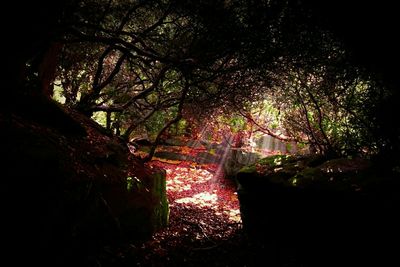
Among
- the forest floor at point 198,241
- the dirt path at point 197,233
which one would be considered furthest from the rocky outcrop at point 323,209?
the dirt path at point 197,233

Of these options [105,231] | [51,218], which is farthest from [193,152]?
[51,218]

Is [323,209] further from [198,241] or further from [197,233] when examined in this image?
[197,233]

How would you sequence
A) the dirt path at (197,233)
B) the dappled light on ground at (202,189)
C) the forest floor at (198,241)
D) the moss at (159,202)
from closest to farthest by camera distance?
the forest floor at (198,241)
the dirt path at (197,233)
the moss at (159,202)
the dappled light on ground at (202,189)

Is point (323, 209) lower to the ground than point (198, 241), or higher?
higher

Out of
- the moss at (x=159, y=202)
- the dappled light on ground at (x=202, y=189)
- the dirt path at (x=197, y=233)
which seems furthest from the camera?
the dappled light on ground at (x=202, y=189)

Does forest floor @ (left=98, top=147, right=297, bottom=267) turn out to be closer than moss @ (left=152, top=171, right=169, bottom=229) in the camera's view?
Yes

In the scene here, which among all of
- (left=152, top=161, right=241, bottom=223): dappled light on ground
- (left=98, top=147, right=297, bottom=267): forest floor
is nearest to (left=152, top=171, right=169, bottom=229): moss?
(left=98, top=147, right=297, bottom=267): forest floor

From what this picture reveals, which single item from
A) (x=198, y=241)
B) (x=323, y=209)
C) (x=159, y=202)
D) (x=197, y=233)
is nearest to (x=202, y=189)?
(x=197, y=233)

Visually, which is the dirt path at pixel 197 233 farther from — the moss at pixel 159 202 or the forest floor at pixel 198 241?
the moss at pixel 159 202

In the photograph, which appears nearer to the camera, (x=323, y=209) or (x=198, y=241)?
(x=323, y=209)

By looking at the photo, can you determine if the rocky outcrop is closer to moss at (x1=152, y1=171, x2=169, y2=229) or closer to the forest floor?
the forest floor

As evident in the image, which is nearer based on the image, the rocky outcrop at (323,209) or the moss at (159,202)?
the rocky outcrop at (323,209)

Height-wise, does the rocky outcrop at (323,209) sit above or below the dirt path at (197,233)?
above

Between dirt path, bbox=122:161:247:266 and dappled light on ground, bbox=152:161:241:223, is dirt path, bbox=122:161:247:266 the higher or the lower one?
the lower one
